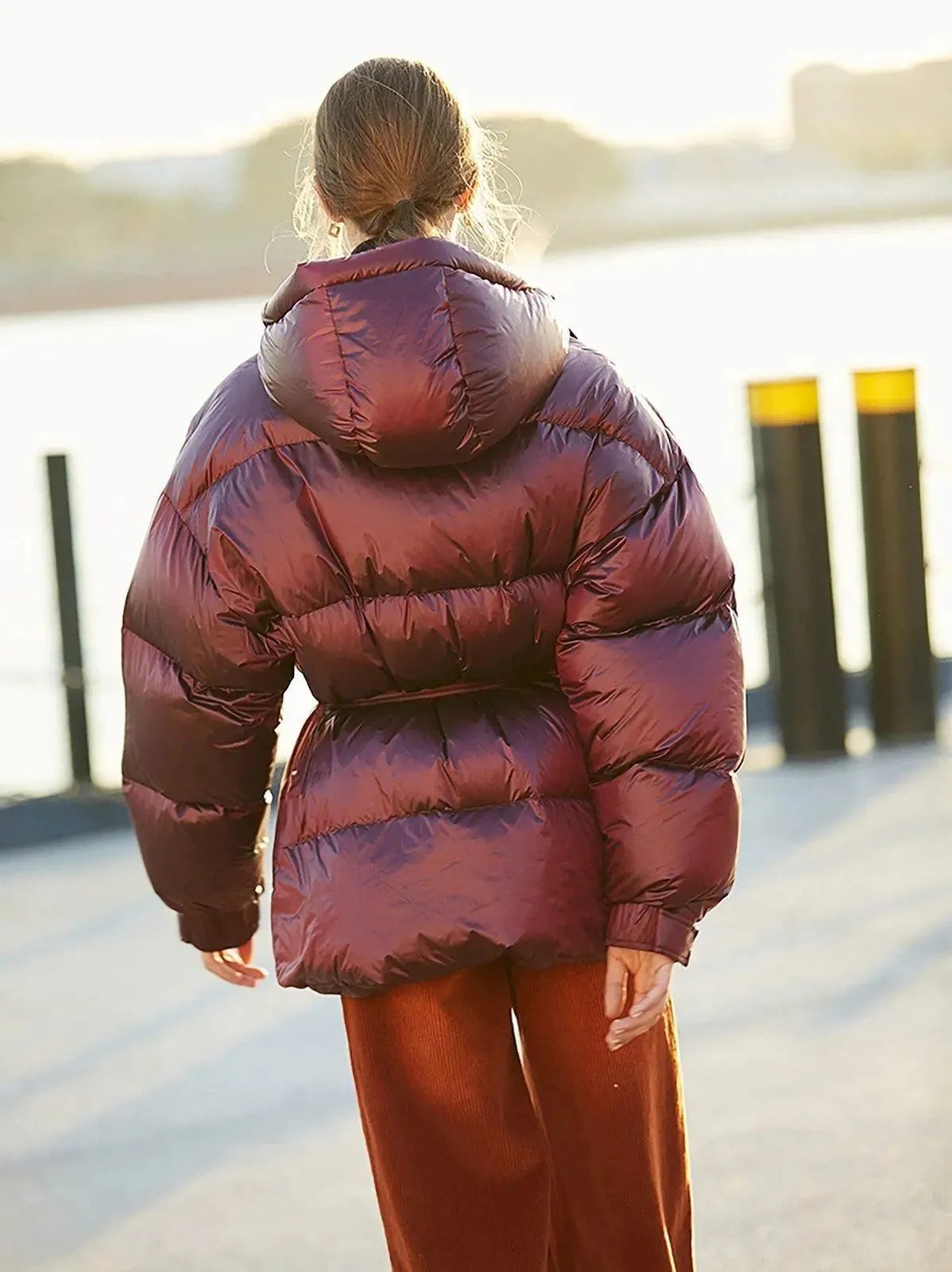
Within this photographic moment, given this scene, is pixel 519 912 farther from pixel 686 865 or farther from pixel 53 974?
pixel 53 974

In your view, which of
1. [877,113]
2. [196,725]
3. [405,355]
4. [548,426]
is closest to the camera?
[405,355]

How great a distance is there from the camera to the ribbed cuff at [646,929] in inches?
66.6

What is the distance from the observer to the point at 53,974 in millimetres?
3879

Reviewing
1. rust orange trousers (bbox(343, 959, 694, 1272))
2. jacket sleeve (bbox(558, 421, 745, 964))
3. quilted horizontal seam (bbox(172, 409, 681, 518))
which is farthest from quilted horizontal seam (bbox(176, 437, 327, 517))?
rust orange trousers (bbox(343, 959, 694, 1272))

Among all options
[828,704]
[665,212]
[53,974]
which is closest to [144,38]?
[665,212]

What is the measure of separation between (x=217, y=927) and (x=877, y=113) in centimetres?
1569

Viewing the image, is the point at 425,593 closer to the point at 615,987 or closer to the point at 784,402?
the point at 615,987

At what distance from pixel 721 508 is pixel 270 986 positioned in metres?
4.02

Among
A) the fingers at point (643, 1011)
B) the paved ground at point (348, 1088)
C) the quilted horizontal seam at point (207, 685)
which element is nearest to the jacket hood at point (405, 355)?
the quilted horizontal seam at point (207, 685)

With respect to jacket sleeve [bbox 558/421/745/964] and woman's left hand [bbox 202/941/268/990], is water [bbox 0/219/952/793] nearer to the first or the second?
woman's left hand [bbox 202/941/268/990]

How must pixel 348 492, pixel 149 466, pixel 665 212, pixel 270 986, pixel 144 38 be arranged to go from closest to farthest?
1. pixel 348 492
2. pixel 270 986
3. pixel 149 466
4. pixel 144 38
5. pixel 665 212

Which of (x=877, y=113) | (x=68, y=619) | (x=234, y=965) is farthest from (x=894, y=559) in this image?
(x=877, y=113)

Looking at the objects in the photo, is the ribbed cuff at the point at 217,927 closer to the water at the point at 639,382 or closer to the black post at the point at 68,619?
the water at the point at 639,382

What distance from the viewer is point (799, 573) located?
539 centimetres
